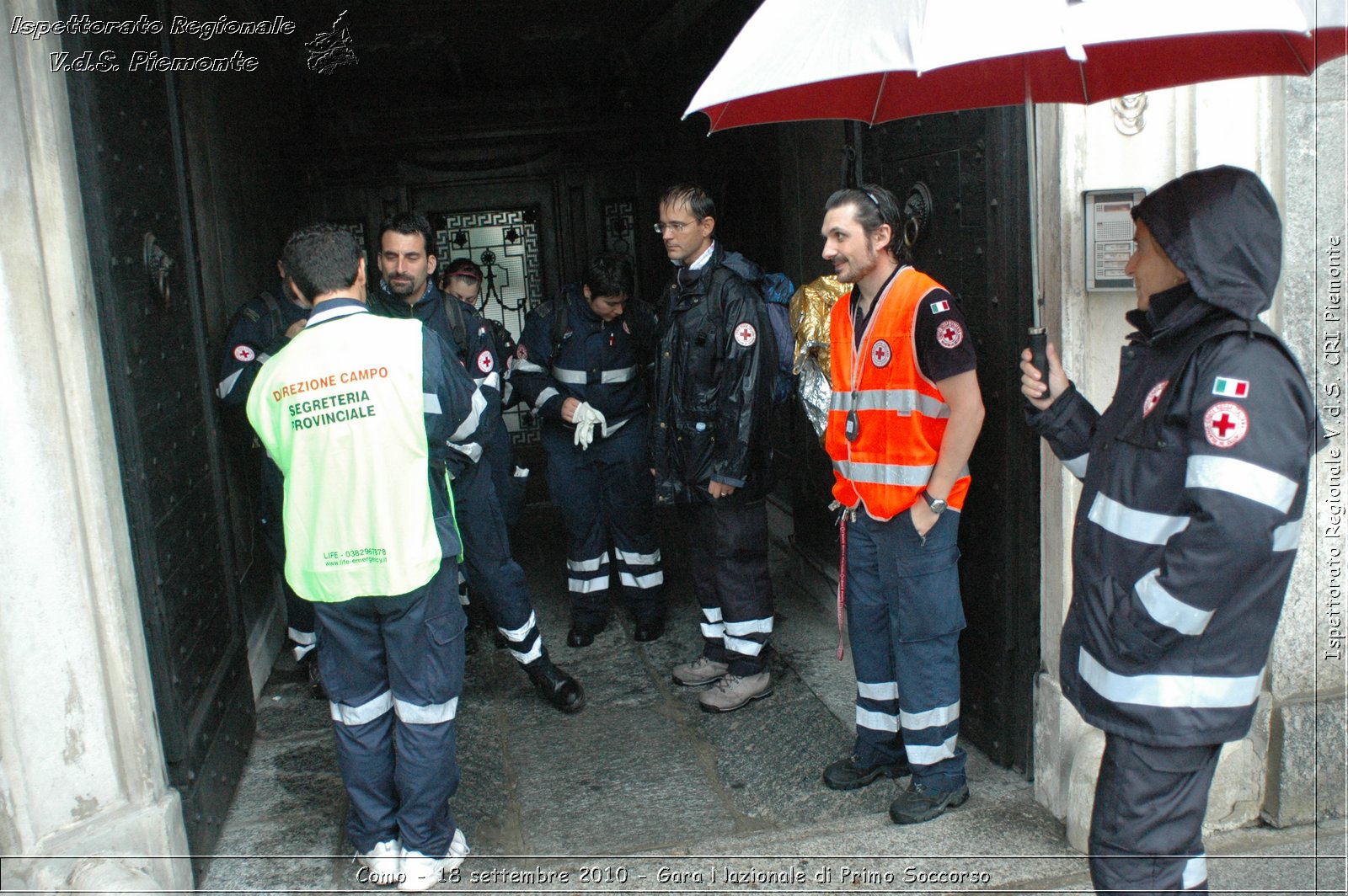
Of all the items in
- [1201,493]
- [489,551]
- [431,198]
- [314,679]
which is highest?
[431,198]

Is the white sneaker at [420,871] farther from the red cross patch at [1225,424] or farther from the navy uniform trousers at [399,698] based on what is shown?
the red cross patch at [1225,424]

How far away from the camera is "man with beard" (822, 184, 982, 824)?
3.12 meters

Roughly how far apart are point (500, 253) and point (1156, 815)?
6.49m

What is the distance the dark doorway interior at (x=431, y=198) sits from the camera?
3.27 m

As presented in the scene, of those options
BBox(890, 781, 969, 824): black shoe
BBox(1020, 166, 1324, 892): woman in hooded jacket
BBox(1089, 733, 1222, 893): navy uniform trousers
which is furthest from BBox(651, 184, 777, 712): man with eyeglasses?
BBox(1089, 733, 1222, 893): navy uniform trousers

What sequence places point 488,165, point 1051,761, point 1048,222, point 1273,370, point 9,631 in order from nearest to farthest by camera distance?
point 1273,370
point 9,631
point 1048,222
point 1051,761
point 488,165

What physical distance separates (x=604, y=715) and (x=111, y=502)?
2.10 metres

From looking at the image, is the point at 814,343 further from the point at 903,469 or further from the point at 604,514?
the point at 604,514

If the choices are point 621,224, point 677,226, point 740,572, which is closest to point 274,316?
point 677,226

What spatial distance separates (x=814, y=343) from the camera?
165 inches

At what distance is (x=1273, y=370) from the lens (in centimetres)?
206

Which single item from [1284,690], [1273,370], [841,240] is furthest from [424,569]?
[1284,690]

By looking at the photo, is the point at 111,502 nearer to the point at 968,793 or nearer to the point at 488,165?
the point at 968,793

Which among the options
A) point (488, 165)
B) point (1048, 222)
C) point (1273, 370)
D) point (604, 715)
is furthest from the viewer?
point (488, 165)
